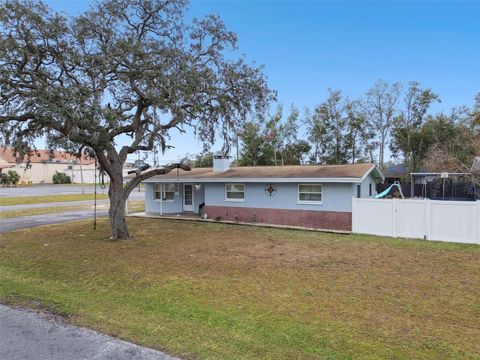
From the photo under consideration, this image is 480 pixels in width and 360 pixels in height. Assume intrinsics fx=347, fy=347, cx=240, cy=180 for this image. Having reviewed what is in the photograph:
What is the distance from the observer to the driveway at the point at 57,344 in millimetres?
4566

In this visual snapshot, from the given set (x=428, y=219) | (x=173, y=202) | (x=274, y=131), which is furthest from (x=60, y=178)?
(x=428, y=219)

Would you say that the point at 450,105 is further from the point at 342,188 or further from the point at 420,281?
the point at 420,281

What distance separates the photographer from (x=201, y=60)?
14500mm

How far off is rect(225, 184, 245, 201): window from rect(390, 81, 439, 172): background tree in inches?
980

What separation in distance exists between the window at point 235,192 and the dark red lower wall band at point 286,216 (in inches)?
21.7

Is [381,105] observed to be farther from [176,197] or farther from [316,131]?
[176,197]

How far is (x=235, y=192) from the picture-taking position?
1936 centimetres

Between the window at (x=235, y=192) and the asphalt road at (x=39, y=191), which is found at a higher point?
the window at (x=235, y=192)

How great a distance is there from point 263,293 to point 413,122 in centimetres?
3640

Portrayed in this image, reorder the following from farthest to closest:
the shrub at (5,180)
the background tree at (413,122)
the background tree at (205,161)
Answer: the shrub at (5,180), the background tree at (205,161), the background tree at (413,122)

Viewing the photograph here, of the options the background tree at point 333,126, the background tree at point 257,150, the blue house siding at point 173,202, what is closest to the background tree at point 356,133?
the background tree at point 333,126

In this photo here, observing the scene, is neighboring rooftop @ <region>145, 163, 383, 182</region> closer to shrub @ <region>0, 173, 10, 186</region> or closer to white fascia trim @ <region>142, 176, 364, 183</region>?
white fascia trim @ <region>142, 176, 364, 183</region>

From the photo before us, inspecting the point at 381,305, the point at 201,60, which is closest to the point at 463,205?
the point at 381,305

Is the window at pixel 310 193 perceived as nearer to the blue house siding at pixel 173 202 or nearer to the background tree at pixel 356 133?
the blue house siding at pixel 173 202
